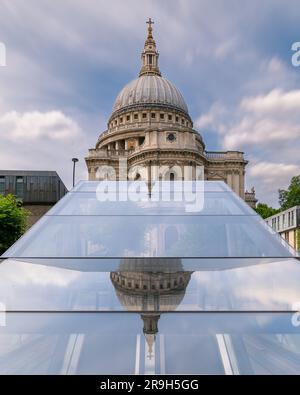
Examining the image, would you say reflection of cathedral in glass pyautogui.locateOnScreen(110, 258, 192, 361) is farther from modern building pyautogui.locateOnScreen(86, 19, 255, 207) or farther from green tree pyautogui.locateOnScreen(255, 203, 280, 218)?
green tree pyautogui.locateOnScreen(255, 203, 280, 218)

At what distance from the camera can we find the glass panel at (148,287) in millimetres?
4398

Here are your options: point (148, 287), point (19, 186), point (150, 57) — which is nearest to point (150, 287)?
point (148, 287)

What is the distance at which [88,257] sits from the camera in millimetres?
6004

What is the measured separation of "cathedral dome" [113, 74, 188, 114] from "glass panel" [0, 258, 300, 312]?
83.2 m

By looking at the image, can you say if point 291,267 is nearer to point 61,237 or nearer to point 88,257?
point 88,257

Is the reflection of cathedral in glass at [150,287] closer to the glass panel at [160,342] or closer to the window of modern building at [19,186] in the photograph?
the glass panel at [160,342]

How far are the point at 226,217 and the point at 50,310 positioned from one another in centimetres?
428

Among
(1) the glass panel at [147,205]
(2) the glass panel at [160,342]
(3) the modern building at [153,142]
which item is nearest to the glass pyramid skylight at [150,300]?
(2) the glass panel at [160,342]

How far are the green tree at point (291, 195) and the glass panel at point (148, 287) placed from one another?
6953 centimetres

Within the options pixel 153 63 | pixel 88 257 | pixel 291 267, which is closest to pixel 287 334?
pixel 291 267

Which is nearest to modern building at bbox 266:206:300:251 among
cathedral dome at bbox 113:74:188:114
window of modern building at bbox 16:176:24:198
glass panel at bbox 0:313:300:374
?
window of modern building at bbox 16:176:24:198

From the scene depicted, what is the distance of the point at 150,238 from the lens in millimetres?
6898

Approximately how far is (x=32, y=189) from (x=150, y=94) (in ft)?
165

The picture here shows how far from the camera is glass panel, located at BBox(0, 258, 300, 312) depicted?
440 centimetres
